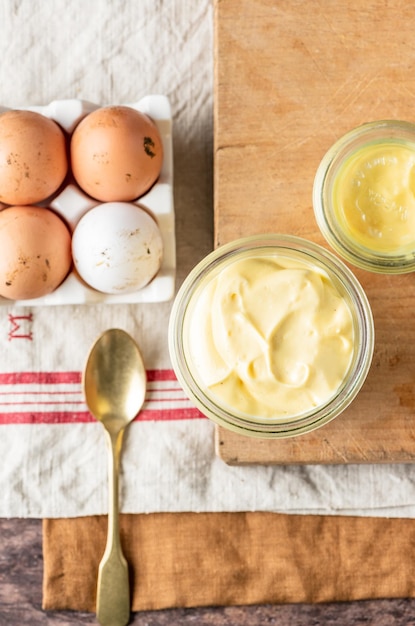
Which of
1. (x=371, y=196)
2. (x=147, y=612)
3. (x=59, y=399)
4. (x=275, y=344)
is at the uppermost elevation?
(x=371, y=196)

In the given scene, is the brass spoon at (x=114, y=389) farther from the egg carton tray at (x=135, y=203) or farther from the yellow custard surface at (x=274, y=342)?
the yellow custard surface at (x=274, y=342)

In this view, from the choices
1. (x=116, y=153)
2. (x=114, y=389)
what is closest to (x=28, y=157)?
(x=116, y=153)

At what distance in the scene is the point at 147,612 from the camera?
0.91m

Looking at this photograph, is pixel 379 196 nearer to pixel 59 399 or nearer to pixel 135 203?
pixel 135 203

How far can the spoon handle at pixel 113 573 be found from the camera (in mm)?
883

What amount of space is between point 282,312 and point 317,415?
0.32 feet

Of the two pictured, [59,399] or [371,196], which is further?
[59,399]

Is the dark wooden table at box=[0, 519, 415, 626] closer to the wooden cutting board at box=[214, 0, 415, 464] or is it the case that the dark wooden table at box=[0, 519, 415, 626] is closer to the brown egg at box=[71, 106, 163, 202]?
the wooden cutting board at box=[214, 0, 415, 464]

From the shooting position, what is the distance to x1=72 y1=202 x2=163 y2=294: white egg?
766 mm

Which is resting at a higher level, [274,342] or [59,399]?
[274,342]

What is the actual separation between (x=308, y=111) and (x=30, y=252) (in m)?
0.31

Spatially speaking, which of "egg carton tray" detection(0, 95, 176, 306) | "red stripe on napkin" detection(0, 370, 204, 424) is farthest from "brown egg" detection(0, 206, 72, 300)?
"red stripe on napkin" detection(0, 370, 204, 424)

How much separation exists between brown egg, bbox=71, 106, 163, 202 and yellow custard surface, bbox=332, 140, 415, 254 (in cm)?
19

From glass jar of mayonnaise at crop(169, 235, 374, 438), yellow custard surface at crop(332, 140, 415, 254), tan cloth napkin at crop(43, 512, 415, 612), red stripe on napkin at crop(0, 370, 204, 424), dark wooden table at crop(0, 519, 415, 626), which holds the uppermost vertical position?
yellow custard surface at crop(332, 140, 415, 254)
